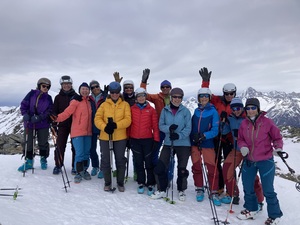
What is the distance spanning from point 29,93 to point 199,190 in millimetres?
6599

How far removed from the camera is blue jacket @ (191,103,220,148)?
7.35 m

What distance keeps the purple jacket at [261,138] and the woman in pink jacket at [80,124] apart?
488 cm

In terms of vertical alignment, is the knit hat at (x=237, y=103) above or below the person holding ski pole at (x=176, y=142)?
above

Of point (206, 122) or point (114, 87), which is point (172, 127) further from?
point (114, 87)

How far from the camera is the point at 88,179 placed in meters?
8.55

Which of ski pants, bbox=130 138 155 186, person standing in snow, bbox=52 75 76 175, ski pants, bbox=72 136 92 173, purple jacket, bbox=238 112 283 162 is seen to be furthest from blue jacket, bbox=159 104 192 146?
person standing in snow, bbox=52 75 76 175

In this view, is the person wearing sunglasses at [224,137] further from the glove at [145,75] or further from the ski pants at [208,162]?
the glove at [145,75]

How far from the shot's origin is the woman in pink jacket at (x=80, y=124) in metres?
8.10

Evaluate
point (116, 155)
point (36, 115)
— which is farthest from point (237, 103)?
point (36, 115)

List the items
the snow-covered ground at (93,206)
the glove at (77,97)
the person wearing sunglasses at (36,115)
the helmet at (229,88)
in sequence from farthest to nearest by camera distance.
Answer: the person wearing sunglasses at (36,115)
the glove at (77,97)
the helmet at (229,88)
the snow-covered ground at (93,206)

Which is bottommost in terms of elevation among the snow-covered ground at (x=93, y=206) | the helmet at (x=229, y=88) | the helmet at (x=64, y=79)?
the snow-covered ground at (x=93, y=206)

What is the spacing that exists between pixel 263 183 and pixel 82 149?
5448 millimetres

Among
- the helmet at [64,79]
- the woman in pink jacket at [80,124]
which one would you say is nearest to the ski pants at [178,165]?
the woman in pink jacket at [80,124]

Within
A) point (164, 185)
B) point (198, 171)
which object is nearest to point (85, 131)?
point (164, 185)
